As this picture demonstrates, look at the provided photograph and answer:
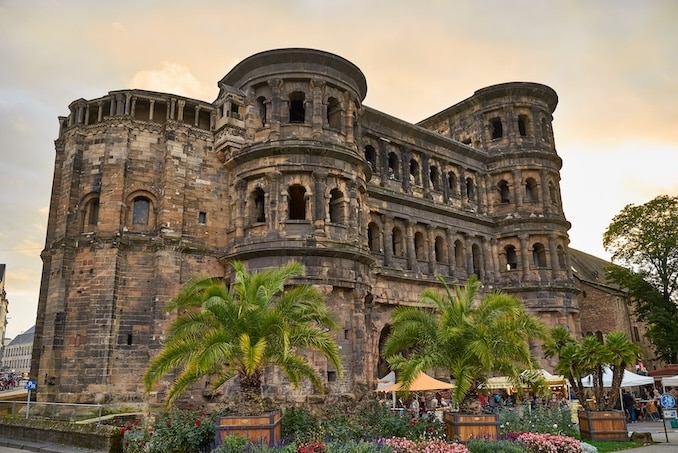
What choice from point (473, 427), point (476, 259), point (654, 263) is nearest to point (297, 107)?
point (476, 259)

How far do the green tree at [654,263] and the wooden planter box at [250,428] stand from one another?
30.7 metres

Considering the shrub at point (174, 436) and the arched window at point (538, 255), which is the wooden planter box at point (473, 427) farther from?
the arched window at point (538, 255)

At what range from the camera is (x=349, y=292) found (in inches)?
878

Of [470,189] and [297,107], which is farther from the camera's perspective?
[470,189]

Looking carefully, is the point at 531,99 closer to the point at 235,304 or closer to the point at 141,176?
the point at 141,176

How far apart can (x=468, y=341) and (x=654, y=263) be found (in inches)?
1107

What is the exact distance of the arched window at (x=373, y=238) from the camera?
2712cm

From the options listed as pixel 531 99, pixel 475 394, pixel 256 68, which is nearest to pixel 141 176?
pixel 256 68

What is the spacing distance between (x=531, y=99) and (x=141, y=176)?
2465 cm

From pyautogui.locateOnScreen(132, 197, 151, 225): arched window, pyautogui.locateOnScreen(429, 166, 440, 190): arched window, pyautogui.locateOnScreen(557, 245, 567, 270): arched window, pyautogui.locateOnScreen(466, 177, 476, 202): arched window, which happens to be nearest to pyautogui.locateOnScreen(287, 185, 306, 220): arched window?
pyautogui.locateOnScreen(132, 197, 151, 225): arched window

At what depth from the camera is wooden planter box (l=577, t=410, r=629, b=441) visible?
1731 cm

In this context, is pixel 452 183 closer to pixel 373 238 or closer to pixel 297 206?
pixel 373 238

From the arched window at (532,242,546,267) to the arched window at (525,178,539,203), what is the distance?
289cm

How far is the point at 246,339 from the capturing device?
12.2 meters
